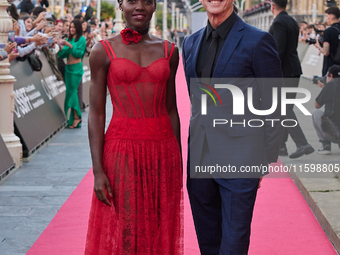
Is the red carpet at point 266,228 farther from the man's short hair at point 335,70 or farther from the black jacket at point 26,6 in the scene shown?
the black jacket at point 26,6

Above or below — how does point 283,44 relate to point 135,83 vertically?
below

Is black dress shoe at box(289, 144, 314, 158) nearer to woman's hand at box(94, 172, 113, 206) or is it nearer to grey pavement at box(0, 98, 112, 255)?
grey pavement at box(0, 98, 112, 255)

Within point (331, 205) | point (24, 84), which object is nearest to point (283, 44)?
point (331, 205)

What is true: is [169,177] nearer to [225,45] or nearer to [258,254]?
[225,45]

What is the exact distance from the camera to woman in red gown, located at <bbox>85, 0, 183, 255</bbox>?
312 centimetres

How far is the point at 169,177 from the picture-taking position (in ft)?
10.6

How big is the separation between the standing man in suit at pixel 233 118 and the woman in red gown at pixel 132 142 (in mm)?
233

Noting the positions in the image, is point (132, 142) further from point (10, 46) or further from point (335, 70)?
point (335, 70)

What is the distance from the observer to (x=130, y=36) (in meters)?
3.12

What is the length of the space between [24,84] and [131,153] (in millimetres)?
6516

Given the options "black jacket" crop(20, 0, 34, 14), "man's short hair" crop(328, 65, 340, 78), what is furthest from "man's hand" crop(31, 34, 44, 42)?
"black jacket" crop(20, 0, 34, 14)

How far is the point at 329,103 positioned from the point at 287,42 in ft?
3.88

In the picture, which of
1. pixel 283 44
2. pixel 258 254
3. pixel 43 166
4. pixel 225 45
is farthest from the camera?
pixel 43 166

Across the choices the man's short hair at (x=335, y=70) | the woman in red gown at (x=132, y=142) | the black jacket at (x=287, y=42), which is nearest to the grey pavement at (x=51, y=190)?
the man's short hair at (x=335, y=70)
